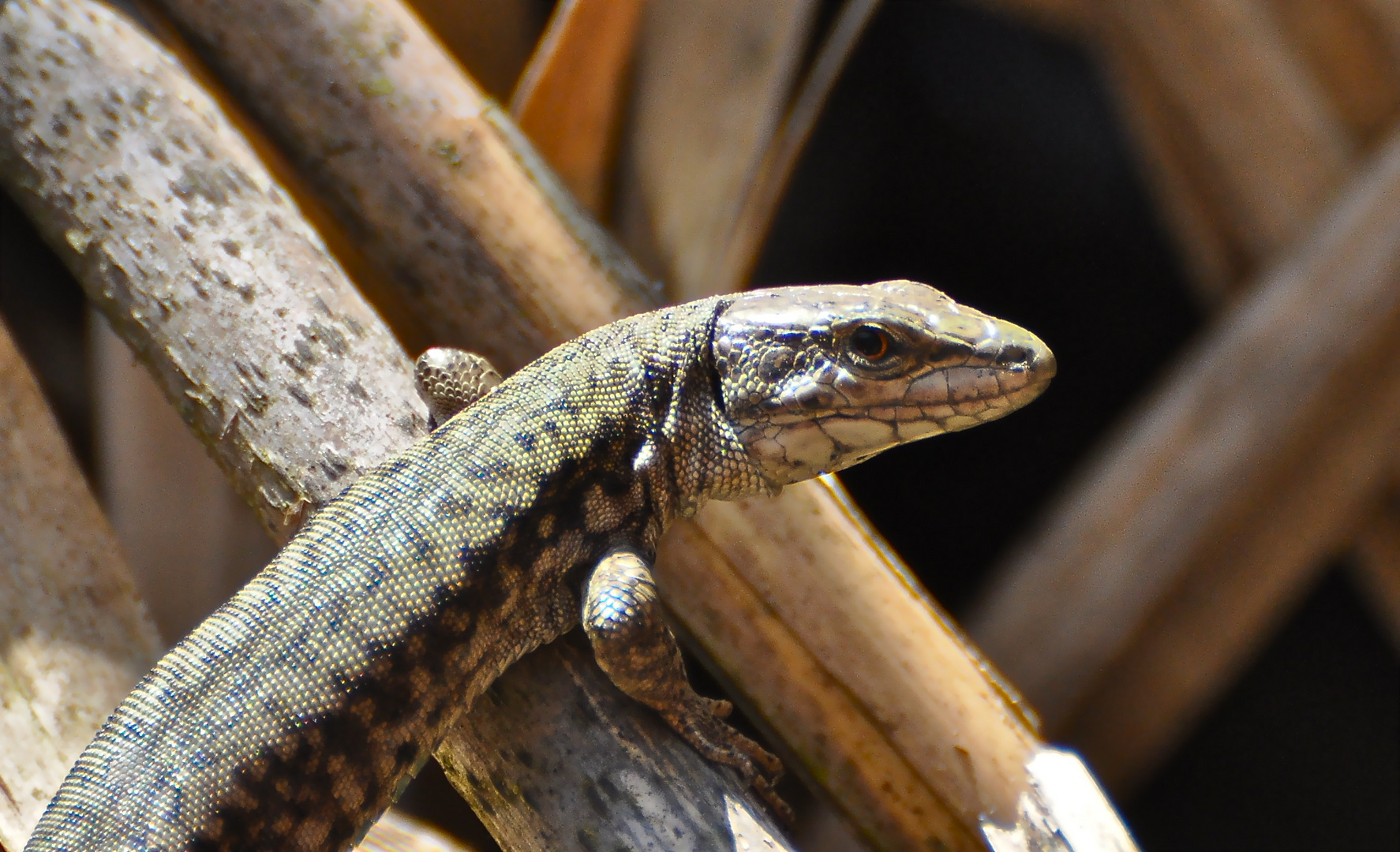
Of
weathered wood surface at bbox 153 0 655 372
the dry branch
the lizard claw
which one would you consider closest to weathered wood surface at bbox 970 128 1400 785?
the dry branch

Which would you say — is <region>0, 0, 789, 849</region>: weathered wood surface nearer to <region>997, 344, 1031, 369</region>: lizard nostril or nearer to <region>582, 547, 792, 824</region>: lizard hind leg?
Answer: <region>582, 547, 792, 824</region>: lizard hind leg

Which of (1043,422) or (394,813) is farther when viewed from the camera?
(1043,422)

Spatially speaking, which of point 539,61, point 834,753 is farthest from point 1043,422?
point 539,61

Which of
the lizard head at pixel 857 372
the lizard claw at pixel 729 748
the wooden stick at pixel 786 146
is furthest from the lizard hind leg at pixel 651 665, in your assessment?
the wooden stick at pixel 786 146

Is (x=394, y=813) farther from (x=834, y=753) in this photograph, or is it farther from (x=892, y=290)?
(x=892, y=290)

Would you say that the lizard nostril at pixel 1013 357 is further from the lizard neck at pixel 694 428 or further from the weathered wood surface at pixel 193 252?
the weathered wood surface at pixel 193 252

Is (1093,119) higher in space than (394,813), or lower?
higher

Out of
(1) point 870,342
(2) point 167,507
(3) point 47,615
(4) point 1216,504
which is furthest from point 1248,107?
(2) point 167,507
